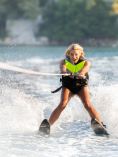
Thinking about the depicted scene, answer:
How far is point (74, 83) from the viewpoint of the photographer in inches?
342

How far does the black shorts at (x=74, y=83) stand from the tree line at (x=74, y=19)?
72.3 metres

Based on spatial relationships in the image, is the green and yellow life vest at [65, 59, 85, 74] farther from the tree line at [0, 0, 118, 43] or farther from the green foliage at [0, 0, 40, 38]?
the green foliage at [0, 0, 40, 38]

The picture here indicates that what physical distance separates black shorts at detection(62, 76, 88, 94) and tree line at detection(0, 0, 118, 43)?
72343mm

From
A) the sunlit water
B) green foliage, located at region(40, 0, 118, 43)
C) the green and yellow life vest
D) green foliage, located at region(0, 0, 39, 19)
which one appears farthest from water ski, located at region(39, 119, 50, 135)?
green foliage, located at region(0, 0, 39, 19)

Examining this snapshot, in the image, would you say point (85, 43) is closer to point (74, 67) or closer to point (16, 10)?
point (16, 10)

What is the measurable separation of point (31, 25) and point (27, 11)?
85.2 inches

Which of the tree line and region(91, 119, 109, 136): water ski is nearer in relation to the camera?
region(91, 119, 109, 136): water ski

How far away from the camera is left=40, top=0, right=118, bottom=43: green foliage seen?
267 feet

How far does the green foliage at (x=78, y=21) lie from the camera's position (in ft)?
267

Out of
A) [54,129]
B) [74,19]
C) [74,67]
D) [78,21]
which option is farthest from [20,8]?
[74,67]

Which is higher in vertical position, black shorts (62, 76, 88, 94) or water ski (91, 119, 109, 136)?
black shorts (62, 76, 88, 94)

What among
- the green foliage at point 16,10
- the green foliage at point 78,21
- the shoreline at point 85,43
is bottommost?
the shoreline at point 85,43

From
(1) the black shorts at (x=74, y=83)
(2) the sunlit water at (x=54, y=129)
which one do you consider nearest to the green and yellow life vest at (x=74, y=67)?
(1) the black shorts at (x=74, y=83)

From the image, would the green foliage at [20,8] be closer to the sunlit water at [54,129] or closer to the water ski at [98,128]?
the sunlit water at [54,129]
